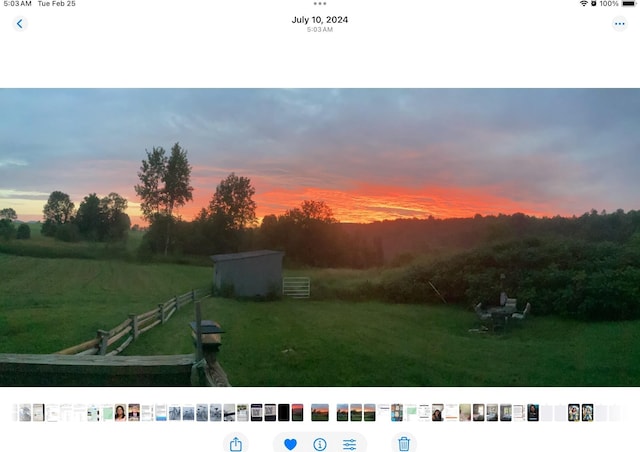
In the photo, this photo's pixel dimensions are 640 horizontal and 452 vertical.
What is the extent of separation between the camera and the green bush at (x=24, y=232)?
263cm

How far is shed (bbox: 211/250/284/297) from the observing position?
271cm

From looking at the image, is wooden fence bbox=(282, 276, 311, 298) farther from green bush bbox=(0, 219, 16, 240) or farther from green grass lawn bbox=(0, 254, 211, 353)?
green bush bbox=(0, 219, 16, 240)

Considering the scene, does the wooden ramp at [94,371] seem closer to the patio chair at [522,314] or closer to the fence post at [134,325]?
the fence post at [134,325]

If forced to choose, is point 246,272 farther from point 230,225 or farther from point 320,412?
point 320,412

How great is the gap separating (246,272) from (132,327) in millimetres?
977

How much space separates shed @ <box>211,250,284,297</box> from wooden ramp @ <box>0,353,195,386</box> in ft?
1.84

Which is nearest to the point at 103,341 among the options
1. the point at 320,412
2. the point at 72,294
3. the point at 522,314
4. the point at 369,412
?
the point at 72,294

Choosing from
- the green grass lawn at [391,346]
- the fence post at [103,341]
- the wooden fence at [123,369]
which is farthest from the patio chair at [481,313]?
the fence post at [103,341]

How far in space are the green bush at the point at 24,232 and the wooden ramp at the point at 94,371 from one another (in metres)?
0.81
